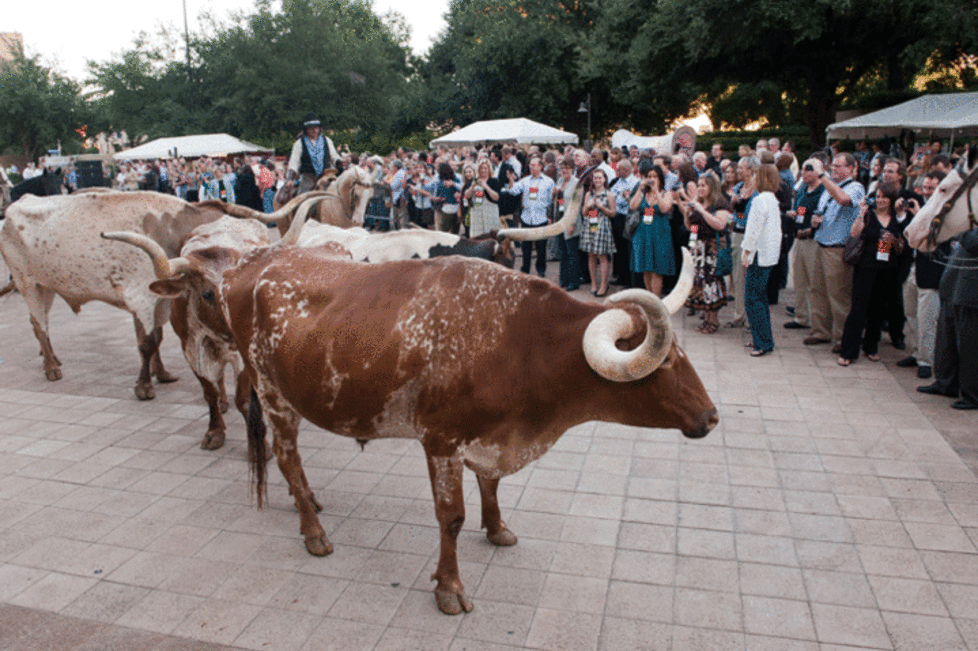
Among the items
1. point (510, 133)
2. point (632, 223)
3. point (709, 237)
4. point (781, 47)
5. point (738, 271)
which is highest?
point (781, 47)

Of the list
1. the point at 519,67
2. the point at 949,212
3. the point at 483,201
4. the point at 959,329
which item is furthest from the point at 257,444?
the point at 519,67

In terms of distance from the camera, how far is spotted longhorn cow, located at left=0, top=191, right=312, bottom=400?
22.3 feet

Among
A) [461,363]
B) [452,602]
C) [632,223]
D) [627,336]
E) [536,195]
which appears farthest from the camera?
[536,195]

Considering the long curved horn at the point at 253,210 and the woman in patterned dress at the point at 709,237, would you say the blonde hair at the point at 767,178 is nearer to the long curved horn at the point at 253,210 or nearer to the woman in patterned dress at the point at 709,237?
the woman in patterned dress at the point at 709,237

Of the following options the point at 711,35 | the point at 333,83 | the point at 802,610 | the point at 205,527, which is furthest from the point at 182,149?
the point at 802,610

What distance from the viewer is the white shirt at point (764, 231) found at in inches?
302

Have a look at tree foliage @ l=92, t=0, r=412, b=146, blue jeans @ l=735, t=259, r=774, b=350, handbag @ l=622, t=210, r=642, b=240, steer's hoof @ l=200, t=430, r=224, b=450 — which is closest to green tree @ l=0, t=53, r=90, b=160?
tree foliage @ l=92, t=0, r=412, b=146

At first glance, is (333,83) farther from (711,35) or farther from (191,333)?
(191,333)

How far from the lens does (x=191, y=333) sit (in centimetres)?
608

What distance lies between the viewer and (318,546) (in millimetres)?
4352

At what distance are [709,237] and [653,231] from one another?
3.34ft

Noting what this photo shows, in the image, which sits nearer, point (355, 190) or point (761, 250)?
point (761, 250)

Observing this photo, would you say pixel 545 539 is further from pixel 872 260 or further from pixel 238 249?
pixel 872 260

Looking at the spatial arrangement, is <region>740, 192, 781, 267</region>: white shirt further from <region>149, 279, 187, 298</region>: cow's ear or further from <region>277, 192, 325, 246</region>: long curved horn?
<region>149, 279, 187, 298</region>: cow's ear
